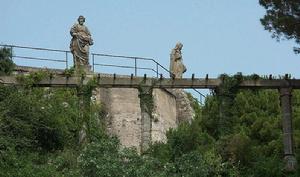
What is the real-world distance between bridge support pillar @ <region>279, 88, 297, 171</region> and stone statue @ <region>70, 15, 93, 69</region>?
307 inches

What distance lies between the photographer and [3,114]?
24.0m

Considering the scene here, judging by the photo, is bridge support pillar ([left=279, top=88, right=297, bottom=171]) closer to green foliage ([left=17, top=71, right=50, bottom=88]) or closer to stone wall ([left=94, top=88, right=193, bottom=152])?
green foliage ([left=17, top=71, right=50, bottom=88])

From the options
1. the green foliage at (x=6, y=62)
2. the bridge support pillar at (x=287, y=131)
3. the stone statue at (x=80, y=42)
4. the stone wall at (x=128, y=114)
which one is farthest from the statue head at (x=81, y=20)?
the bridge support pillar at (x=287, y=131)

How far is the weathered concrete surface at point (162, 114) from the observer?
32.0 m

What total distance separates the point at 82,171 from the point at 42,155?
Answer: 341 cm

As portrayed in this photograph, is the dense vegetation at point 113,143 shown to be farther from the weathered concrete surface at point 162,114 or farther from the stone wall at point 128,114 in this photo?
the weathered concrete surface at point 162,114

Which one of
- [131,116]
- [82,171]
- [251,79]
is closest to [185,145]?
[251,79]

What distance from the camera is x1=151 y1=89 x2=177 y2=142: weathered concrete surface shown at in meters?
32.0

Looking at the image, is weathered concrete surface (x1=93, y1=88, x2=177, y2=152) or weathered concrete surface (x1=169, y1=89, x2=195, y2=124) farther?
weathered concrete surface (x1=169, y1=89, x2=195, y2=124)

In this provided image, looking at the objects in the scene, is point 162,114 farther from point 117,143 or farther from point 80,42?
point 117,143

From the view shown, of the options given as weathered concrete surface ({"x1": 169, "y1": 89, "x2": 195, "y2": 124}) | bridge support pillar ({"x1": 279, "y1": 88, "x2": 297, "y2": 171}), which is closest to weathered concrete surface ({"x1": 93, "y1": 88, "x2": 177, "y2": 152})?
weathered concrete surface ({"x1": 169, "y1": 89, "x2": 195, "y2": 124})

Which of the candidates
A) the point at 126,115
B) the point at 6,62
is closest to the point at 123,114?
the point at 126,115

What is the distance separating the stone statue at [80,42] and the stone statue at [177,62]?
13.0 feet

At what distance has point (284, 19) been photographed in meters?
22.3
